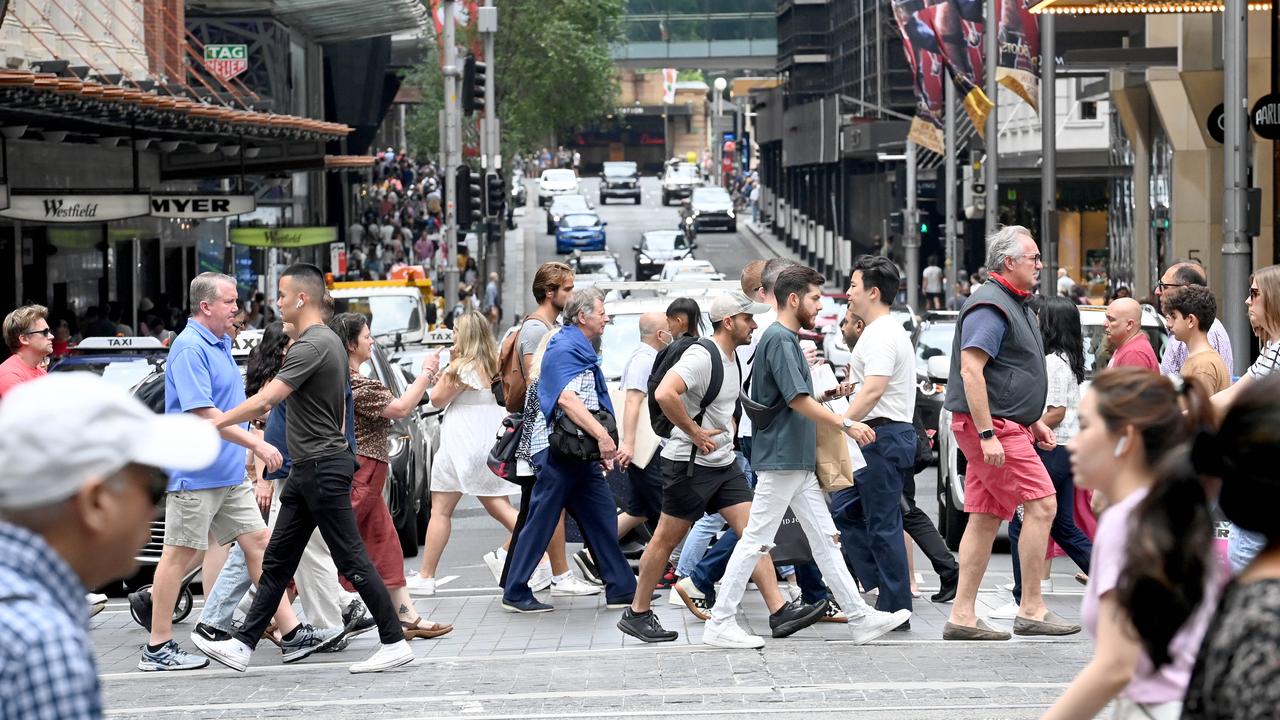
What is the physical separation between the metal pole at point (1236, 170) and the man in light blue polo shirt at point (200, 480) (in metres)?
8.91

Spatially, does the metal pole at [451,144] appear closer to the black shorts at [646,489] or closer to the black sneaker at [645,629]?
the black shorts at [646,489]

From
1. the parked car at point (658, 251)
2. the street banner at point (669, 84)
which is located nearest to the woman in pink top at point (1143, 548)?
the parked car at point (658, 251)

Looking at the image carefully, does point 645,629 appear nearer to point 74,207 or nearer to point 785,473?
point 785,473

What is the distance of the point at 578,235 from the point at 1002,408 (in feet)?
189

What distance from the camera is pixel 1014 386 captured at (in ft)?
29.2

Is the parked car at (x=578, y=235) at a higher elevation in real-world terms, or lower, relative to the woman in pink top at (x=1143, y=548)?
higher

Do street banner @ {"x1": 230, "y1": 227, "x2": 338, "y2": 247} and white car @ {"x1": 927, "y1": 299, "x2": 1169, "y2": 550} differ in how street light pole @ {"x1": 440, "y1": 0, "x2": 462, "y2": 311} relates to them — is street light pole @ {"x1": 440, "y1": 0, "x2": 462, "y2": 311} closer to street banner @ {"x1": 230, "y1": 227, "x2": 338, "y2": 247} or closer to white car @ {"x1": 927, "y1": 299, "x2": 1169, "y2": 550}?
street banner @ {"x1": 230, "y1": 227, "x2": 338, "y2": 247}

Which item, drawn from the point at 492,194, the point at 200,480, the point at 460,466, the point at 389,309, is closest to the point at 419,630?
the point at 200,480

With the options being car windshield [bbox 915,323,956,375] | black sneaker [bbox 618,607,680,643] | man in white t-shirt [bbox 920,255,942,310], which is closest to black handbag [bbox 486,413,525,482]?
black sneaker [bbox 618,607,680,643]

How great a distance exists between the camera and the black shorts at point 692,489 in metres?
9.41

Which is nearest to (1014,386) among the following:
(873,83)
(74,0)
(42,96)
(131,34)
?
(42,96)

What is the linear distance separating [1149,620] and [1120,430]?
428 mm

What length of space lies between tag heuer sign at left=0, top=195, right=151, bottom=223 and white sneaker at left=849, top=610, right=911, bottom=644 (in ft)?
39.0

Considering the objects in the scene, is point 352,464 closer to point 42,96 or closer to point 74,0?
point 42,96
